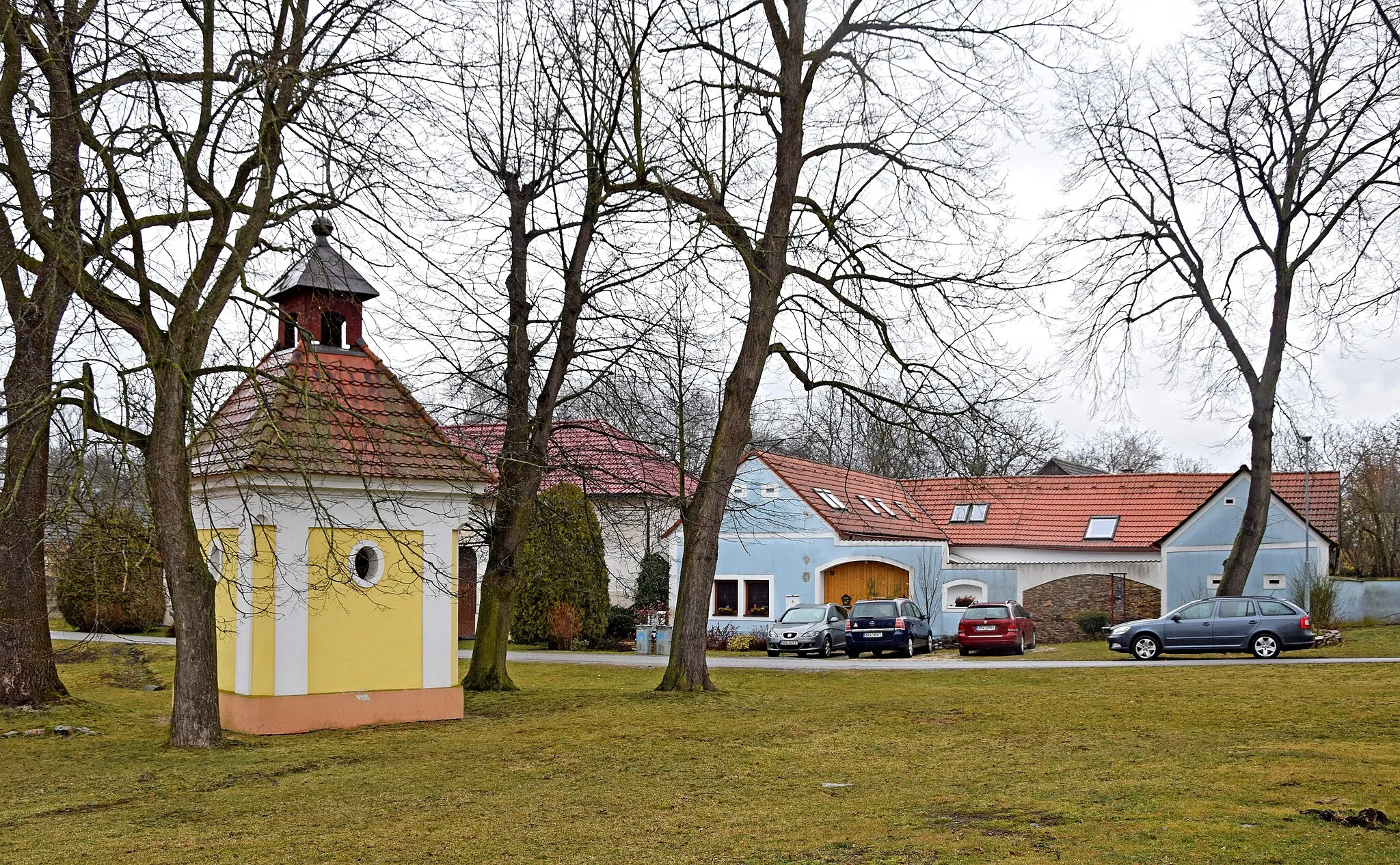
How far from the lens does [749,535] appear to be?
133 feet

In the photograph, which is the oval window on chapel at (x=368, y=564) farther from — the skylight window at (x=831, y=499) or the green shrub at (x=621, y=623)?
the skylight window at (x=831, y=499)

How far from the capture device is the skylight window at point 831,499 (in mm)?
41050

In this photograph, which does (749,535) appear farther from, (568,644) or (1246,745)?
(1246,745)

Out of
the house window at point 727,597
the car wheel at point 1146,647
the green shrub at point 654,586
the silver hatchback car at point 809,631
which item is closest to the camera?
the car wheel at point 1146,647

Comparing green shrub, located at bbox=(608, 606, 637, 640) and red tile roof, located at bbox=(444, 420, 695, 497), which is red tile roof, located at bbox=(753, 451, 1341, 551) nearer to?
green shrub, located at bbox=(608, 606, 637, 640)

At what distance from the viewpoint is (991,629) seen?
107ft

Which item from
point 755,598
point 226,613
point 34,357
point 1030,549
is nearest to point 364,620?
point 226,613

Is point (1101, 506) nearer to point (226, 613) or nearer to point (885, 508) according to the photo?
point (885, 508)

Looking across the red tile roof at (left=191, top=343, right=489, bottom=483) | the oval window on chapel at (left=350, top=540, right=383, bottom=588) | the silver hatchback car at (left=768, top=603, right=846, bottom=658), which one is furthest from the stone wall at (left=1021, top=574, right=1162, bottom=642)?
the oval window on chapel at (left=350, top=540, right=383, bottom=588)

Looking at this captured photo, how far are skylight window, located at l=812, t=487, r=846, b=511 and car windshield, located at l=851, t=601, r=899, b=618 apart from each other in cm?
767

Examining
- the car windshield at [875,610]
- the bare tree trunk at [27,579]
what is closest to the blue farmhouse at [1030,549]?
the car windshield at [875,610]

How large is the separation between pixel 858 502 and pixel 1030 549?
6.20 meters

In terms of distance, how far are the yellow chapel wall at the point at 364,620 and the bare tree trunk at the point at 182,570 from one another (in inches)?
76.5

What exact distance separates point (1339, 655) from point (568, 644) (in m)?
21.3
